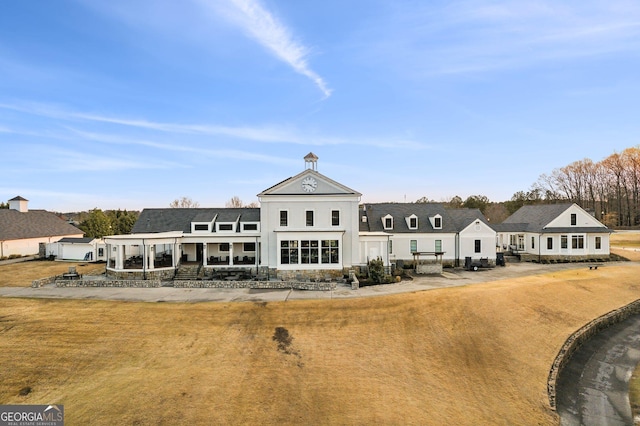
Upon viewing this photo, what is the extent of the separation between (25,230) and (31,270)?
14.9 metres

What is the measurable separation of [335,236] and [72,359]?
18445 mm

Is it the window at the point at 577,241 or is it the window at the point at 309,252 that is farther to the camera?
the window at the point at 577,241

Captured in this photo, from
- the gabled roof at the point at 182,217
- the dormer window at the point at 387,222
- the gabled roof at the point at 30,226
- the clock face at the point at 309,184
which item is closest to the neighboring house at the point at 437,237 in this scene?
the dormer window at the point at 387,222

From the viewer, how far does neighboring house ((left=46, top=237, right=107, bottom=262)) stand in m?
36.8

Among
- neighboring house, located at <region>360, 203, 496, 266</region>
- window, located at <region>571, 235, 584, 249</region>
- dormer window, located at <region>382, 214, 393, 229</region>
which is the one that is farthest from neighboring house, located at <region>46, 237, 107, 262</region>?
window, located at <region>571, 235, 584, 249</region>

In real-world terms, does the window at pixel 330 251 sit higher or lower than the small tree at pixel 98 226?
lower

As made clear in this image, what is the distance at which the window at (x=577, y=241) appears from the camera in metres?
36.9

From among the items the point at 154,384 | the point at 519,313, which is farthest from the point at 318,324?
the point at 519,313

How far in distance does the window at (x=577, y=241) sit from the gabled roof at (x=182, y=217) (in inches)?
1340

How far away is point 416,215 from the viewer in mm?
36250

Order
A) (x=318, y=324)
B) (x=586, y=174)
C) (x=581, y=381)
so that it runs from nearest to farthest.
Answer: (x=581, y=381)
(x=318, y=324)
(x=586, y=174)

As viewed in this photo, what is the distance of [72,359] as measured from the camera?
14.8 meters

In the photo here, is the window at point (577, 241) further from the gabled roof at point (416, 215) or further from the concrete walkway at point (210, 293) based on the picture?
the concrete walkway at point (210, 293)

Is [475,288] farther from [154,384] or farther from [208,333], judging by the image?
[154,384]
